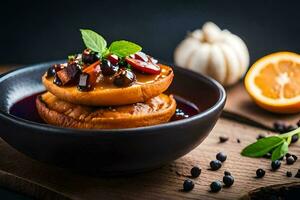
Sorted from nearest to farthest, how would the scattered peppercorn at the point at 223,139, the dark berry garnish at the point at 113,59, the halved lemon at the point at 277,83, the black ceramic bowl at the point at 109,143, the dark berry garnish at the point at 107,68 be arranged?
the black ceramic bowl at the point at 109,143, the dark berry garnish at the point at 107,68, the dark berry garnish at the point at 113,59, the scattered peppercorn at the point at 223,139, the halved lemon at the point at 277,83

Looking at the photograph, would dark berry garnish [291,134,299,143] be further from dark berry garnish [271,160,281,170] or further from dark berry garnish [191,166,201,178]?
Result: dark berry garnish [191,166,201,178]

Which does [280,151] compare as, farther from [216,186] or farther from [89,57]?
[89,57]

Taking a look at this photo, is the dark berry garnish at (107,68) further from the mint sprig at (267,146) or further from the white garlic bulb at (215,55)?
the white garlic bulb at (215,55)

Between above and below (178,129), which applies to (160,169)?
below

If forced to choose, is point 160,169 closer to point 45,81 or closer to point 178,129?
point 178,129

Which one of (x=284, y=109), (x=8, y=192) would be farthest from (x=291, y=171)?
(x=8, y=192)

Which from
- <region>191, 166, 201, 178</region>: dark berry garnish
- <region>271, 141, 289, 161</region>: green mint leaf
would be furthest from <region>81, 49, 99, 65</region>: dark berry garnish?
<region>271, 141, 289, 161</region>: green mint leaf

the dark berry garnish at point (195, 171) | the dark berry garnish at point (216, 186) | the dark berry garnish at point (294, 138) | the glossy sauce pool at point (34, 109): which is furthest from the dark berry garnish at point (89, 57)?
the dark berry garnish at point (294, 138)
